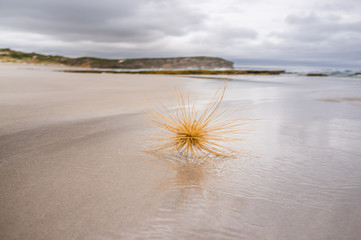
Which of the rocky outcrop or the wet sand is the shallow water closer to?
the wet sand

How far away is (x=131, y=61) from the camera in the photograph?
49438 millimetres

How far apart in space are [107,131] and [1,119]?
1.72m

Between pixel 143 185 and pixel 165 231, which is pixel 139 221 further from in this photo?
pixel 143 185

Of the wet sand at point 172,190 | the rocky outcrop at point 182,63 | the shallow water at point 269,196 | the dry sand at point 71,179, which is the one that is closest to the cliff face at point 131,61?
the rocky outcrop at point 182,63

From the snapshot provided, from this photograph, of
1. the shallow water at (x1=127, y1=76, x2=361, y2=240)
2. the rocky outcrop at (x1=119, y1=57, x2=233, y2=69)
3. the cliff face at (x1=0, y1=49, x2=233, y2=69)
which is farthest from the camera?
the cliff face at (x1=0, y1=49, x2=233, y2=69)

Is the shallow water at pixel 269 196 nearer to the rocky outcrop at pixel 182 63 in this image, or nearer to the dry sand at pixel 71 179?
the dry sand at pixel 71 179

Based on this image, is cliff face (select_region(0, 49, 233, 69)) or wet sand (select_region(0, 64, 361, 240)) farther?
cliff face (select_region(0, 49, 233, 69))

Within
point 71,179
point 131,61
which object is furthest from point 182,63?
point 71,179

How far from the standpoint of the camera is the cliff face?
44.2m

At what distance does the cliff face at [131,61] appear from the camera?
44.2 m

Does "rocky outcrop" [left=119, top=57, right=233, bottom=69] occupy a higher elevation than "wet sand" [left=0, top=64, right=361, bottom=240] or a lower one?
→ higher

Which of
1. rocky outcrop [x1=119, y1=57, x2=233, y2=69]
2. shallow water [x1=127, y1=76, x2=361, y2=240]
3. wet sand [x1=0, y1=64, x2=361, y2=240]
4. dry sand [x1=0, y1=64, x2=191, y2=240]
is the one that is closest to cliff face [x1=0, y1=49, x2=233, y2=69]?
rocky outcrop [x1=119, y1=57, x2=233, y2=69]

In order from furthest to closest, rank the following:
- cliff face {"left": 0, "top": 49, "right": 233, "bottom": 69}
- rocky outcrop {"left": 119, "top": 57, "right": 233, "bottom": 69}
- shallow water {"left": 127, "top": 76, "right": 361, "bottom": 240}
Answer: cliff face {"left": 0, "top": 49, "right": 233, "bottom": 69} → rocky outcrop {"left": 119, "top": 57, "right": 233, "bottom": 69} → shallow water {"left": 127, "top": 76, "right": 361, "bottom": 240}

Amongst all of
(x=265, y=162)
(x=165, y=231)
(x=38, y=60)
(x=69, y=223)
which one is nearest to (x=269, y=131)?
(x=265, y=162)
